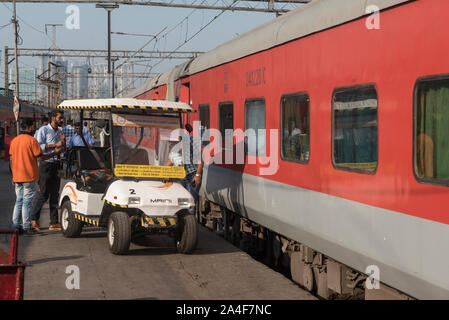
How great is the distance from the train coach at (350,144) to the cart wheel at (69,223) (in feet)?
7.97

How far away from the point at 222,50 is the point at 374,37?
543cm

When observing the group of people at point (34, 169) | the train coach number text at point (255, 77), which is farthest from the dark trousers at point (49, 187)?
the train coach number text at point (255, 77)

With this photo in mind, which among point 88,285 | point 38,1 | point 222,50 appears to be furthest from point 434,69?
point 38,1

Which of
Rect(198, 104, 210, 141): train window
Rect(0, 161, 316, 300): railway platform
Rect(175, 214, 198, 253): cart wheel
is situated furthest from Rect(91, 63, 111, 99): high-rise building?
Answer: Rect(175, 214, 198, 253): cart wheel

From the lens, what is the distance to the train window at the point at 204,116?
12114mm

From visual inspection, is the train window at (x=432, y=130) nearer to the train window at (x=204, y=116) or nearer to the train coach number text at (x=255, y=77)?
the train coach number text at (x=255, y=77)

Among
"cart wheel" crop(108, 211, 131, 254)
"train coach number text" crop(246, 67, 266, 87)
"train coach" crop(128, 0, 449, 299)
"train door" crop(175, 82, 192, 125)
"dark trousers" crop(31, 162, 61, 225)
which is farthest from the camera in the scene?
"train door" crop(175, 82, 192, 125)

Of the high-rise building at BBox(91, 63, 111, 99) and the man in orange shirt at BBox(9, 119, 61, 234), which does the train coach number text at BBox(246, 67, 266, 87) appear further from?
the high-rise building at BBox(91, 63, 111, 99)

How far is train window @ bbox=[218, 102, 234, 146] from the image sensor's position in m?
10.6

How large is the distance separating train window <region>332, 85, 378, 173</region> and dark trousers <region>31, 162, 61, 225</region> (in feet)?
18.2

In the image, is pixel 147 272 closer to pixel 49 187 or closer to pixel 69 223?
pixel 69 223

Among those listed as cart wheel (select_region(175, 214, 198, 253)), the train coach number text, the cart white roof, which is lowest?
cart wheel (select_region(175, 214, 198, 253))

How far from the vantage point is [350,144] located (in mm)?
6465
